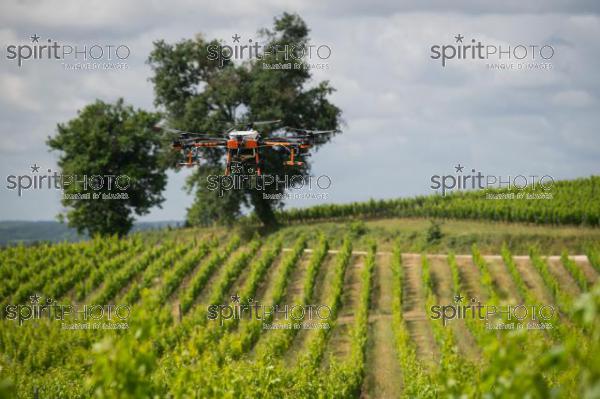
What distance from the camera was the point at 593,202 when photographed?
119 ft

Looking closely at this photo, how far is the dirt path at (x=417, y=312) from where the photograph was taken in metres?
24.1

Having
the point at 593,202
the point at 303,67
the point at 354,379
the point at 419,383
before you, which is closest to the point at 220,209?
the point at 303,67

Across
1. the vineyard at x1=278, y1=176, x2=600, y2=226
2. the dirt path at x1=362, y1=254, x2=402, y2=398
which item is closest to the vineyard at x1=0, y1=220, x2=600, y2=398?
the dirt path at x1=362, y1=254, x2=402, y2=398

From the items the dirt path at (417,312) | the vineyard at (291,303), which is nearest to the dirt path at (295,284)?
the vineyard at (291,303)

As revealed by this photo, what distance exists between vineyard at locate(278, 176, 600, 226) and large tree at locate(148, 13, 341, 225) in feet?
11.8

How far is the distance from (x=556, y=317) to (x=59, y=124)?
108 ft

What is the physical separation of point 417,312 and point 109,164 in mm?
23941

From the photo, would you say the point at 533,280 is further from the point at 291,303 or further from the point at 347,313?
the point at 291,303

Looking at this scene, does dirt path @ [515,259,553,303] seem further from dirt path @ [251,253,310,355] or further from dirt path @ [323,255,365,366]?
dirt path @ [251,253,310,355]

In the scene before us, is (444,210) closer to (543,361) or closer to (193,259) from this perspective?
(193,259)

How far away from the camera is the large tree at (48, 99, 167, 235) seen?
44.2 m

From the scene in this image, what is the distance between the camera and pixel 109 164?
44875 millimetres

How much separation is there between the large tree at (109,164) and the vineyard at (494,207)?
29.2 ft

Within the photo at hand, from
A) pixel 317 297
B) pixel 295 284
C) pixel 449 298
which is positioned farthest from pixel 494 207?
pixel 317 297
